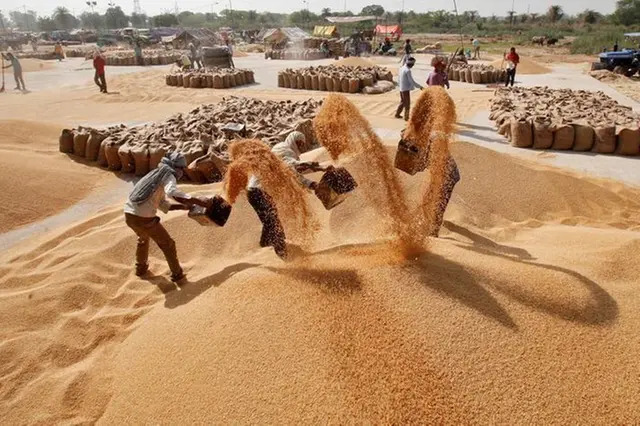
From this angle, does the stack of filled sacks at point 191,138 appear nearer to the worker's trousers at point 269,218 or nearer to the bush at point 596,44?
the worker's trousers at point 269,218

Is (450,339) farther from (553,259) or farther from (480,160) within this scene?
(480,160)

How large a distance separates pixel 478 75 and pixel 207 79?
8.57 metres

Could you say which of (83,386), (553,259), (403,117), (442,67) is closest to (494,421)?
(553,259)

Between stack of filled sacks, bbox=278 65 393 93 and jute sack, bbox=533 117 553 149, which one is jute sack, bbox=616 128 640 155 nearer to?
jute sack, bbox=533 117 553 149

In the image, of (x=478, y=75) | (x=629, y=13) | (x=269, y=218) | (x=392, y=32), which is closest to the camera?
(x=269, y=218)

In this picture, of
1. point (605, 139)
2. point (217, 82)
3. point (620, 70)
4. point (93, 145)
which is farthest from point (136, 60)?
point (605, 139)

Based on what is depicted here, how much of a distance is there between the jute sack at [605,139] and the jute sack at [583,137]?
68 millimetres

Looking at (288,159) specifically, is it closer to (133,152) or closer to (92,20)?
(133,152)

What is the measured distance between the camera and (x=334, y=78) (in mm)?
12562

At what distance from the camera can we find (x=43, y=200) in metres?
5.29

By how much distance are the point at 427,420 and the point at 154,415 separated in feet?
4.48

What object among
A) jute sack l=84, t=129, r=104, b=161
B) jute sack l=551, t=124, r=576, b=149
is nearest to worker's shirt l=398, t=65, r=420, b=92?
jute sack l=551, t=124, r=576, b=149

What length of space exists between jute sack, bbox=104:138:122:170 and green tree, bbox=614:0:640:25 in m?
47.6

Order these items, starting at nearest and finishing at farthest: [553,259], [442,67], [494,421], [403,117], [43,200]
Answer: [494,421]
[553,259]
[43,200]
[442,67]
[403,117]
